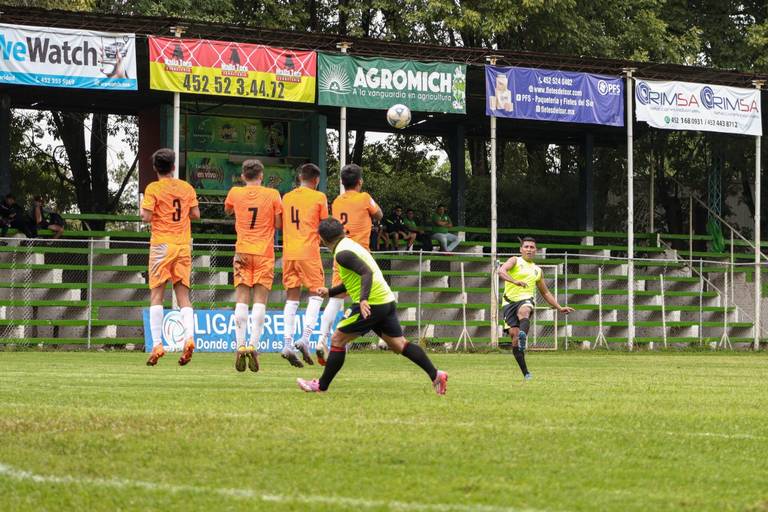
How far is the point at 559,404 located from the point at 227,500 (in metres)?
5.43

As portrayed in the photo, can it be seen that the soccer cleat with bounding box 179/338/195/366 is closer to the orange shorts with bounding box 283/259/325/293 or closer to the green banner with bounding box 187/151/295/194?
the orange shorts with bounding box 283/259/325/293

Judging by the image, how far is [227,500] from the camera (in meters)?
5.89

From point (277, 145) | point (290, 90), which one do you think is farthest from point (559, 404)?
point (277, 145)

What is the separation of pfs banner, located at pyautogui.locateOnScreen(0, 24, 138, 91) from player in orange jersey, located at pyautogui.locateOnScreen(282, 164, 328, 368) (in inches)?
469

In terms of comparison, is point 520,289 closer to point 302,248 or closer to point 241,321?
point 302,248

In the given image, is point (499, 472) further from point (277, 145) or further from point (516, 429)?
point (277, 145)

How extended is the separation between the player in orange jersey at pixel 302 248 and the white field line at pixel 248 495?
9058 millimetres

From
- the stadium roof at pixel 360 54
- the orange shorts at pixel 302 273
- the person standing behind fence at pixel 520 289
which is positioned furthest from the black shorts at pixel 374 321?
the stadium roof at pixel 360 54

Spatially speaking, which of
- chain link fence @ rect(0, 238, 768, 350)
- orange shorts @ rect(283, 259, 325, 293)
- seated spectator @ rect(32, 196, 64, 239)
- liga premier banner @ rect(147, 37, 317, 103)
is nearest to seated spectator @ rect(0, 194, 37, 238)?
chain link fence @ rect(0, 238, 768, 350)

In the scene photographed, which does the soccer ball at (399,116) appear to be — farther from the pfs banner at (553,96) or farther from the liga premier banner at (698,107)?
the liga premier banner at (698,107)

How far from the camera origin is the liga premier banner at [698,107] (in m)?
32.0

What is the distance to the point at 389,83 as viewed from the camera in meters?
29.7

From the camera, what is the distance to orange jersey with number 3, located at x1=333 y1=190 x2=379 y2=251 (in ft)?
52.5

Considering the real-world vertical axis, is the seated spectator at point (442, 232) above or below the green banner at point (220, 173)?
below
